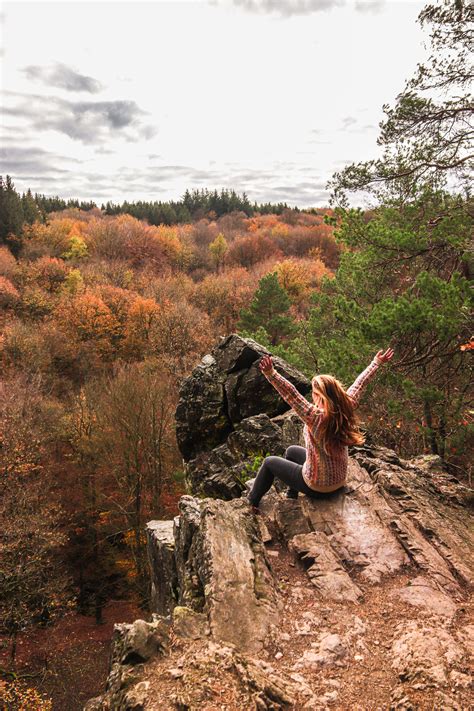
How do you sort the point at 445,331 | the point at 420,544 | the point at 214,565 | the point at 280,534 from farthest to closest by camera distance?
A: the point at 445,331, the point at 280,534, the point at 420,544, the point at 214,565

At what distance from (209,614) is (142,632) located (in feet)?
1.96

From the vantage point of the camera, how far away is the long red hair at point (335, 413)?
438cm

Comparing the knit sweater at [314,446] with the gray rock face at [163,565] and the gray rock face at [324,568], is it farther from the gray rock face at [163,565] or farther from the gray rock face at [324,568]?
the gray rock face at [163,565]

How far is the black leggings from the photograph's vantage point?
5075mm

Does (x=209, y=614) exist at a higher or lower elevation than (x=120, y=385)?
higher

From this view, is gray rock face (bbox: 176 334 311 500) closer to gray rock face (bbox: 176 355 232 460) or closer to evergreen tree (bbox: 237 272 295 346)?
gray rock face (bbox: 176 355 232 460)

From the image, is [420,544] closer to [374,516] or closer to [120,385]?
[374,516]

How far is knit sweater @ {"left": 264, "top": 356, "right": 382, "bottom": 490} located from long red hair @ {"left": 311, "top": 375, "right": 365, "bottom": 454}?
8 centimetres

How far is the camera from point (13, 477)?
56.7 ft

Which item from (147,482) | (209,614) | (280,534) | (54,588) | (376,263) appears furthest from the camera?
(147,482)

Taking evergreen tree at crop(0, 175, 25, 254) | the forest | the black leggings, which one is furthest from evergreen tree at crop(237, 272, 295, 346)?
evergreen tree at crop(0, 175, 25, 254)

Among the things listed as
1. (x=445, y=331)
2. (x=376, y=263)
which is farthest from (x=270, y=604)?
(x=376, y=263)

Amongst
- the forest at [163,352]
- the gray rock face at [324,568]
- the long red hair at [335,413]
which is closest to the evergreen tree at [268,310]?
the forest at [163,352]

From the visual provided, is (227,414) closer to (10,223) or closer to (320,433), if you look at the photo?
(320,433)
